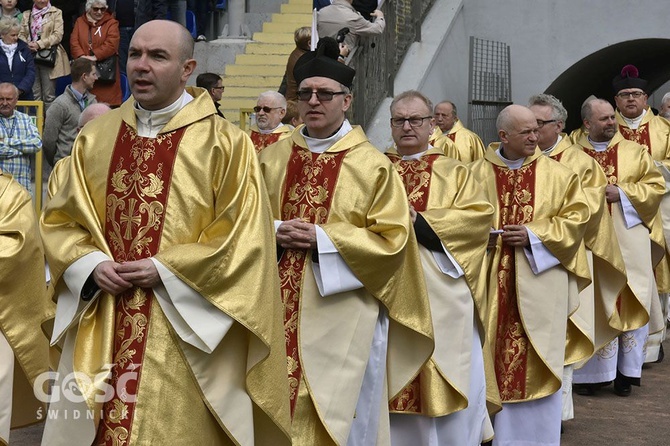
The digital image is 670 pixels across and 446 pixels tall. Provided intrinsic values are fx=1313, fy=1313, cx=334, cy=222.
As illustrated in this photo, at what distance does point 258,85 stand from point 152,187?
11.1m

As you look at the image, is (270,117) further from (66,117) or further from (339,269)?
(339,269)

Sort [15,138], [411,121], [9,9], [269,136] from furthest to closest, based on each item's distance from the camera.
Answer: [9,9], [269,136], [15,138], [411,121]

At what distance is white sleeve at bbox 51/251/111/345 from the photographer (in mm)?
4957

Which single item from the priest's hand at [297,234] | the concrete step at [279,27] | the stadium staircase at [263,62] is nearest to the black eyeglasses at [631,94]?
the stadium staircase at [263,62]

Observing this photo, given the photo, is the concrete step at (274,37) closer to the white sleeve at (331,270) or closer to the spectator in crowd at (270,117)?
the spectator in crowd at (270,117)

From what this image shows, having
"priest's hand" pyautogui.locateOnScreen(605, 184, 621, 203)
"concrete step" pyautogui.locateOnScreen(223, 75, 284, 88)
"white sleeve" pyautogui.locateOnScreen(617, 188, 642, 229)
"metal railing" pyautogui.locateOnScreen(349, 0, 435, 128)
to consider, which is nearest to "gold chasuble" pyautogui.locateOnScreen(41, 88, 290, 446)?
"priest's hand" pyautogui.locateOnScreen(605, 184, 621, 203)

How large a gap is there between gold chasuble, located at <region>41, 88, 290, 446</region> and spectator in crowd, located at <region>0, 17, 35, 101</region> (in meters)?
7.14

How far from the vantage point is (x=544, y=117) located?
29.7 ft

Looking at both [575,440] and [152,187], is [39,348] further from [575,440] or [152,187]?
[575,440]

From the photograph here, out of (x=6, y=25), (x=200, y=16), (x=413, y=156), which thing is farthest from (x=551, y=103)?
(x=200, y=16)

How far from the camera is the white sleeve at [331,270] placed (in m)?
5.85

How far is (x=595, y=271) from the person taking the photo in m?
9.34

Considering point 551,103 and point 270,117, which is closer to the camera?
point 551,103

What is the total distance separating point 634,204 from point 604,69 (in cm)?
986
